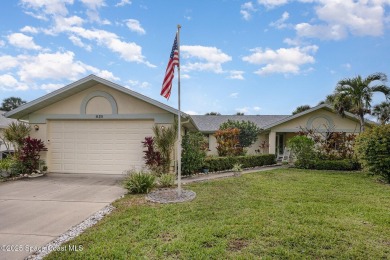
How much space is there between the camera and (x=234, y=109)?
51.3m

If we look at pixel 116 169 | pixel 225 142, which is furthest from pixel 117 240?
pixel 225 142

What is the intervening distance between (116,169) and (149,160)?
2.22 meters

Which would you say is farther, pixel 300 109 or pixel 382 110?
pixel 300 109

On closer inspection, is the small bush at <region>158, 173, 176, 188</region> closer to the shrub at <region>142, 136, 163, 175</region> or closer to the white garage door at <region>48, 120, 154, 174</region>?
the shrub at <region>142, 136, 163, 175</region>

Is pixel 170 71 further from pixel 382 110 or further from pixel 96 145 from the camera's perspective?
pixel 382 110

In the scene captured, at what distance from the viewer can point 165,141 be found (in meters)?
10.3

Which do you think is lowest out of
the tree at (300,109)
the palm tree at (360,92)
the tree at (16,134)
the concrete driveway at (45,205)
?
the concrete driveway at (45,205)

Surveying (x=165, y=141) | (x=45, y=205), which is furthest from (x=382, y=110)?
(x=45, y=205)

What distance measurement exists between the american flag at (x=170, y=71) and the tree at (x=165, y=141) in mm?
2950

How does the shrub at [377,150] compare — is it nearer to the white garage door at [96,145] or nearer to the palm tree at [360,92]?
the palm tree at [360,92]

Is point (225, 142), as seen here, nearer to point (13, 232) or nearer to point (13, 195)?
point (13, 195)

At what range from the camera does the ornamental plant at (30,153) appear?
36.4 feet

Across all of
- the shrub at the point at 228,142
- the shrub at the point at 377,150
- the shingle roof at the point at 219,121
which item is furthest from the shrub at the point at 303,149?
the shingle roof at the point at 219,121

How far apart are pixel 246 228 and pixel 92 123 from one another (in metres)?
9.25
